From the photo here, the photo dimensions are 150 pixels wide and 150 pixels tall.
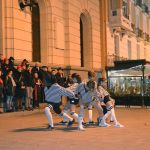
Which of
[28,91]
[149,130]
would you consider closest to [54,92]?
[149,130]

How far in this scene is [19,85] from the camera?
16.7 m

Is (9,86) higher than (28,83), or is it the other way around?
(28,83)

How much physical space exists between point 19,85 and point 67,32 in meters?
8.14

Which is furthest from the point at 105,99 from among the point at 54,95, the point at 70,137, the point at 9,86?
the point at 9,86

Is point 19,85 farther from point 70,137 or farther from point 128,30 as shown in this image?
point 128,30

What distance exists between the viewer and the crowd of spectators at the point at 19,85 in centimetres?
1606

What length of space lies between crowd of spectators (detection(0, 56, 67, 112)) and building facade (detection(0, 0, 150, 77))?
1.68m

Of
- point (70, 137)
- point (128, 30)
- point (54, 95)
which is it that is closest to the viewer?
point (70, 137)

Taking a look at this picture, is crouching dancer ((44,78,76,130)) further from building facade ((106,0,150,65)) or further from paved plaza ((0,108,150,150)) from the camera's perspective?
building facade ((106,0,150,65))

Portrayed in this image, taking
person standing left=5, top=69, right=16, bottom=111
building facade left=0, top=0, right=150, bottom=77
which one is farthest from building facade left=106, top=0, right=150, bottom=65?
person standing left=5, top=69, right=16, bottom=111

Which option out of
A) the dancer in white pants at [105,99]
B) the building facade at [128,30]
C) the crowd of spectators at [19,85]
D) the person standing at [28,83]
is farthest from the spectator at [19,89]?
the building facade at [128,30]

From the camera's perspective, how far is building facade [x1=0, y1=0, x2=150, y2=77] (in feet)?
61.9

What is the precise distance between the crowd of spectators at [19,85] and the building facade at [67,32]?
168 cm

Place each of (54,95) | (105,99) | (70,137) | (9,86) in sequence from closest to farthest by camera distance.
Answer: (70,137) → (54,95) → (105,99) → (9,86)
